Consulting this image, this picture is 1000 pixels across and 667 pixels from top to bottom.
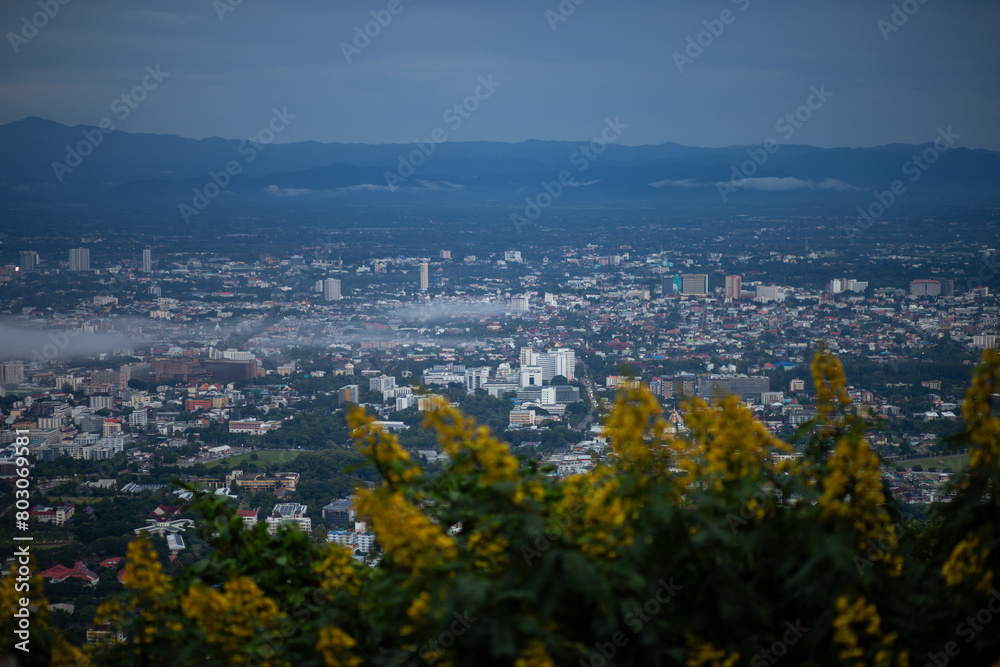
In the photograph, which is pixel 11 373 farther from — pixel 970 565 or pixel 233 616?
pixel 970 565

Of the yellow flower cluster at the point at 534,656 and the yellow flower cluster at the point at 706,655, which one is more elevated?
the yellow flower cluster at the point at 534,656

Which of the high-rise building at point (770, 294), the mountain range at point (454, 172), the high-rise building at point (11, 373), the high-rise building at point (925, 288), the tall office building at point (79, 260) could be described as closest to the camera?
the high-rise building at point (11, 373)

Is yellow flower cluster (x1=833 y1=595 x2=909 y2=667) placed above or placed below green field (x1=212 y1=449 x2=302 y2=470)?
above

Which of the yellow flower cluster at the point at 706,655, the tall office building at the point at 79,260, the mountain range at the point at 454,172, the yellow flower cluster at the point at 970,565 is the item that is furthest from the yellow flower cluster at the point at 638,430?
the mountain range at the point at 454,172

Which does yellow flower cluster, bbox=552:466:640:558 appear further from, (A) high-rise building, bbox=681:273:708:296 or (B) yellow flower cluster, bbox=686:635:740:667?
(A) high-rise building, bbox=681:273:708:296

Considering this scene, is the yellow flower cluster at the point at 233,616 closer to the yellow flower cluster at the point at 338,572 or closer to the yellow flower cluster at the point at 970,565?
the yellow flower cluster at the point at 338,572

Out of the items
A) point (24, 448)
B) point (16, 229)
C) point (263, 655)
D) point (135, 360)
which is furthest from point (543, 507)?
point (16, 229)

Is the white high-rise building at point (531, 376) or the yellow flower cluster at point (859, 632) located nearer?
the yellow flower cluster at point (859, 632)

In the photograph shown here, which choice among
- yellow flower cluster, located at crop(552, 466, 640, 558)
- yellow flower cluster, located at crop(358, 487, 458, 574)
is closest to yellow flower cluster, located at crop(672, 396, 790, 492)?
yellow flower cluster, located at crop(552, 466, 640, 558)
